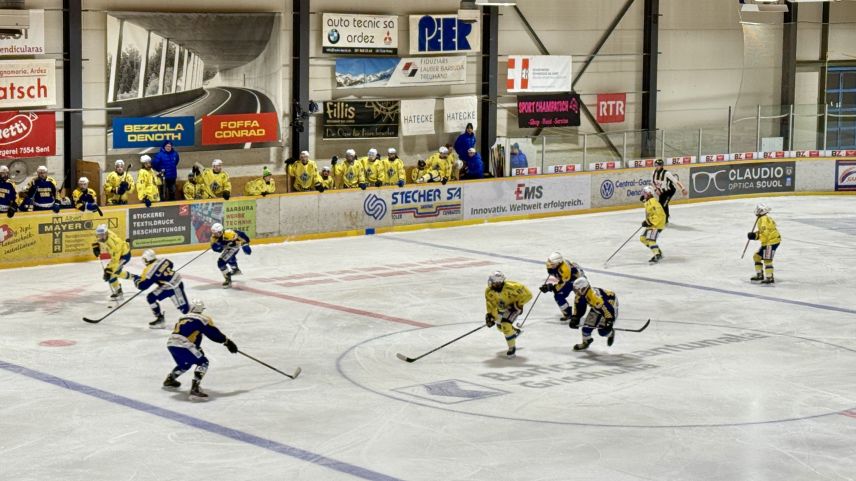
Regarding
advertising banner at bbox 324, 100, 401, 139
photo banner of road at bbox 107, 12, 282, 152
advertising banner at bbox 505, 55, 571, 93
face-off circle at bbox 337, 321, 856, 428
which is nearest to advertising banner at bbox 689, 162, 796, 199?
advertising banner at bbox 505, 55, 571, 93

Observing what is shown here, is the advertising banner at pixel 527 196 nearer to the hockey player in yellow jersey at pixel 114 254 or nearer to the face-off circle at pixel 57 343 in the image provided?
the hockey player in yellow jersey at pixel 114 254

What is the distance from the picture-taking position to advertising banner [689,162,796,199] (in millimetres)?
37875

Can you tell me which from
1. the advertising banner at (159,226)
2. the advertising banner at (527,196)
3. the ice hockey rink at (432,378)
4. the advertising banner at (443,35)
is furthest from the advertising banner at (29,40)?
the advertising banner at (527,196)

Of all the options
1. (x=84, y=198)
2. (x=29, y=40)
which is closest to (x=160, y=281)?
(x=84, y=198)

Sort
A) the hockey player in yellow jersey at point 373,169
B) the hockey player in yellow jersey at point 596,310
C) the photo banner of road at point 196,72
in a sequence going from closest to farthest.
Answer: the hockey player in yellow jersey at point 596,310, the photo banner of road at point 196,72, the hockey player in yellow jersey at point 373,169

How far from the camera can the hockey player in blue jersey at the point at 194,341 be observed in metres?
16.4

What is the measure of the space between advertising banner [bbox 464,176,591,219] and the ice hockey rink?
4.96m

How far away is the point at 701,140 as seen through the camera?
38000 mm

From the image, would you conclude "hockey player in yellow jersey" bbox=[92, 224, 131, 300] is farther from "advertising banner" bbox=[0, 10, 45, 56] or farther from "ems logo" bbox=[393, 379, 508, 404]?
"advertising banner" bbox=[0, 10, 45, 56]

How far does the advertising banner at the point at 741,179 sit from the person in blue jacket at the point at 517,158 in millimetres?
5472

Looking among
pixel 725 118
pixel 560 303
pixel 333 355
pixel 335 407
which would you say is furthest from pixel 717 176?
pixel 335 407

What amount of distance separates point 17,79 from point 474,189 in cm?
1101

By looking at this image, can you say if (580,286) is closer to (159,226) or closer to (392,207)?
(159,226)

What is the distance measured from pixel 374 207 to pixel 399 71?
4971 mm
